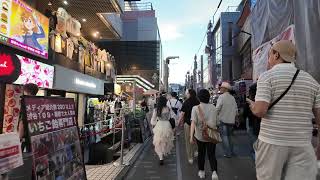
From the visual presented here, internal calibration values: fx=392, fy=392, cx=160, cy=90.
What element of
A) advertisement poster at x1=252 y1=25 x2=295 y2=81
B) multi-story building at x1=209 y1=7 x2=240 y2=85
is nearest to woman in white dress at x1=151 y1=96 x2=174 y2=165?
advertisement poster at x1=252 y1=25 x2=295 y2=81

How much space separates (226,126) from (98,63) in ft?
40.2

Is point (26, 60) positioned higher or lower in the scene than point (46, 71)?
higher

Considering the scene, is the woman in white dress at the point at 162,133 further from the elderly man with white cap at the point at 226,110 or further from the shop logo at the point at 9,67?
the shop logo at the point at 9,67

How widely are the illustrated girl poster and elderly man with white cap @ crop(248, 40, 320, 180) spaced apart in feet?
25.5

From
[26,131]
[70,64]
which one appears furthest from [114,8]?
[26,131]

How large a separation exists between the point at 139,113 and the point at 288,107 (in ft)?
43.5

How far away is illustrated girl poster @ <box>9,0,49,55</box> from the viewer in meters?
9.82

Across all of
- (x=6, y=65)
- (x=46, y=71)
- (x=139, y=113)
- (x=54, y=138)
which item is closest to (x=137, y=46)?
(x=139, y=113)

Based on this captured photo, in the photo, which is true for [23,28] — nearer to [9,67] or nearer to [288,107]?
[9,67]

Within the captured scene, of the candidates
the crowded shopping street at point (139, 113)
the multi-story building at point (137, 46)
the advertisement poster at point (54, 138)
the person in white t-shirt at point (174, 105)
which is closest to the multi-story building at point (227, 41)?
the multi-story building at point (137, 46)

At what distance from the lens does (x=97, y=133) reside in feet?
35.3

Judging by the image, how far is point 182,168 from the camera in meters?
9.22

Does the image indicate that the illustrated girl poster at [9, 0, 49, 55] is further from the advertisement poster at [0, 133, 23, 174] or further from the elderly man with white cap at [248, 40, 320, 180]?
the elderly man with white cap at [248, 40, 320, 180]

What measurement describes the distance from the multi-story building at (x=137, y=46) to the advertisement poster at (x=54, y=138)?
136ft
